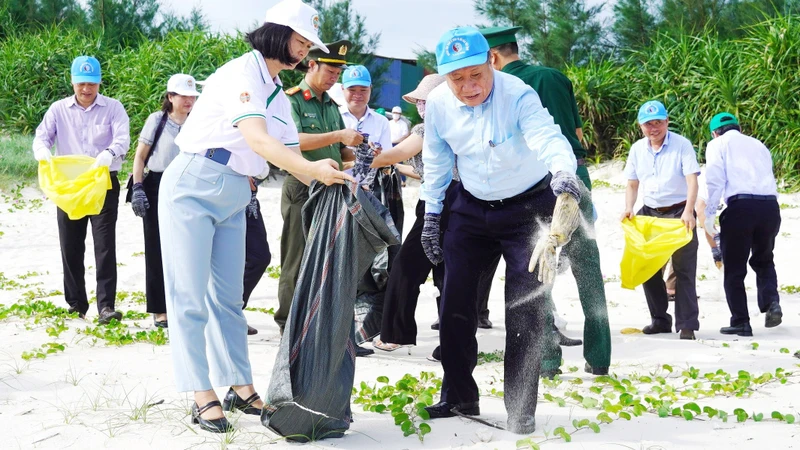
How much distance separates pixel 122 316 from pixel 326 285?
3.91 meters

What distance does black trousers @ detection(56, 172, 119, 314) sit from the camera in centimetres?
691

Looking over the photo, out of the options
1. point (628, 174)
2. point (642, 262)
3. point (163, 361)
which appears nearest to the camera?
point (163, 361)

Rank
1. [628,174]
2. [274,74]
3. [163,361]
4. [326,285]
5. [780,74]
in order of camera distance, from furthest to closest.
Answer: [780,74] < [628,174] < [163,361] < [274,74] < [326,285]

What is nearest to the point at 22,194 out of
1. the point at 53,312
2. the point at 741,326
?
the point at 53,312

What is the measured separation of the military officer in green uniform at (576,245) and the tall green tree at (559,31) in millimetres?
16148

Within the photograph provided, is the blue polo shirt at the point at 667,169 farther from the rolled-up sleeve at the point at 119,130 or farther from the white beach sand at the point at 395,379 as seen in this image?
the rolled-up sleeve at the point at 119,130

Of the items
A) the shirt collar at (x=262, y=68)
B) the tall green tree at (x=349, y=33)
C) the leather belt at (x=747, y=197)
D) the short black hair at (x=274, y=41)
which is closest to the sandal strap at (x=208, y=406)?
the shirt collar at (x=262, y=68)

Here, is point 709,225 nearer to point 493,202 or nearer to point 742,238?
point 742,238

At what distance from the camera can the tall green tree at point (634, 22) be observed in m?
20.8

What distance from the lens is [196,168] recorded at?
12.4ft

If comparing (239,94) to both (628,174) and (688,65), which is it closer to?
(628,174)

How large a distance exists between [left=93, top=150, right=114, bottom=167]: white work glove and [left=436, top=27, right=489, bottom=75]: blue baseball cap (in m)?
3.84

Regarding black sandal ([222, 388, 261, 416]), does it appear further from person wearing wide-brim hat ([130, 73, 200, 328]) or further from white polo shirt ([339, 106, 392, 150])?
white polo shirt ([339, 106, 392, 150])

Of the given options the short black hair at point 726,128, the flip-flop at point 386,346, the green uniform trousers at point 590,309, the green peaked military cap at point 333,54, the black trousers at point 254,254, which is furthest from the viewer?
the short black hair at point 726,128
